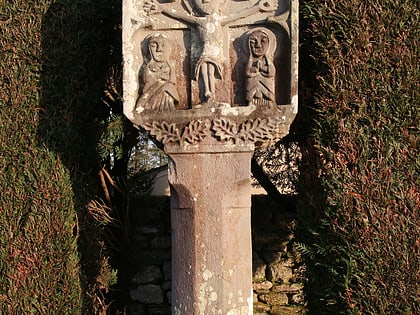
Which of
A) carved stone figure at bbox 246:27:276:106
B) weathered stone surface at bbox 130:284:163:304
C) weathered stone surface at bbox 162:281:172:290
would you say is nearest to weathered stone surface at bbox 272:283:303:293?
weathered stone surface at bbox 162:281:172:290

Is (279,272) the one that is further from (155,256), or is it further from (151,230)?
(151,230)

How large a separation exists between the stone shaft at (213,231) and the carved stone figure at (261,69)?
0.33 meters

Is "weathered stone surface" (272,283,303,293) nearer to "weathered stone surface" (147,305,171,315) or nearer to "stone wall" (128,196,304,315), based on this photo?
"stone wall" (128,196,304,315)

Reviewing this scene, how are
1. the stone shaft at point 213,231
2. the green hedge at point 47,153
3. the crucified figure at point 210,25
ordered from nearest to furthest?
the stone shaft at point 213,231
the crucified figure at point 210,25
the green hedge at point 47,153

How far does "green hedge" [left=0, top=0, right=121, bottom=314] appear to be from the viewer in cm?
390

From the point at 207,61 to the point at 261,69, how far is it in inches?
13.8

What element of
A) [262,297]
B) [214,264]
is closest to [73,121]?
[214,264]

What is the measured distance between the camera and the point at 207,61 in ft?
11.5

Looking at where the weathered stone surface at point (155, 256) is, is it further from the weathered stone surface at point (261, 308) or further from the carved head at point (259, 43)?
the carved head at point (259, 43)

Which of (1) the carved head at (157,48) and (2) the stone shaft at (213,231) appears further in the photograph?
(1) the carved head at (157,48)

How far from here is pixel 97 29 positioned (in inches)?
168

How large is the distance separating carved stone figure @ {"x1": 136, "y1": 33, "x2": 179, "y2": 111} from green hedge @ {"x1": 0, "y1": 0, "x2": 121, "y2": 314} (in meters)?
0.80

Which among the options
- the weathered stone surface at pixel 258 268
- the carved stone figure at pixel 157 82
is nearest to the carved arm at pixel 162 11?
the carved stone figure at pixel 157 82

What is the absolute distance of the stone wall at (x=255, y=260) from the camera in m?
6.06
